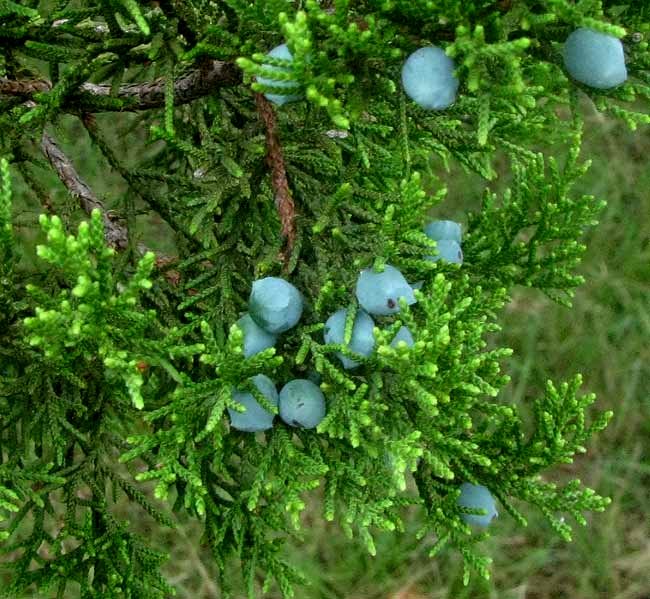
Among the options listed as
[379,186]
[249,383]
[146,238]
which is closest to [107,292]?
[249,383]

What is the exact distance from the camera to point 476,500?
2000 mm

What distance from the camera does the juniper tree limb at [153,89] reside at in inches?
73.0

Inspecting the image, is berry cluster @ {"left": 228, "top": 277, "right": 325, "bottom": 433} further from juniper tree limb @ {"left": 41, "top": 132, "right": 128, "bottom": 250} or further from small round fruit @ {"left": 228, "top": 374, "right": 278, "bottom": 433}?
juniper tree limb @ {"left": 41, "top": 132, "right": 128, "bottom": 250}

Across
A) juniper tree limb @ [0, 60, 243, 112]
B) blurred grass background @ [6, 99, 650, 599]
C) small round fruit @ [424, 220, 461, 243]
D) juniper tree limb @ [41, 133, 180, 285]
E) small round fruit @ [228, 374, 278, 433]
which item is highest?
juniper tree limb @ [0, 60, 243, 112]

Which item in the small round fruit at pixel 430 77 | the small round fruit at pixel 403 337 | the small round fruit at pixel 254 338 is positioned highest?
the small round fruit at pixel 430 77

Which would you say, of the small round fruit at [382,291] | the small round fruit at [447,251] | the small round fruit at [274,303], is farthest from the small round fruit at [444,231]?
the small round fruit at [274,303]

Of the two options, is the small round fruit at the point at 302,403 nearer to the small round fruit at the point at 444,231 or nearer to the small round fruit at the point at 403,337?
the small round fruit at the point at 403,337

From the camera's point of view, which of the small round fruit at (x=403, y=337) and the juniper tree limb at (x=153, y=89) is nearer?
the small round fruit at (x=403, y=337)

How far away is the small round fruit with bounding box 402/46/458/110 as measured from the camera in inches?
52.8

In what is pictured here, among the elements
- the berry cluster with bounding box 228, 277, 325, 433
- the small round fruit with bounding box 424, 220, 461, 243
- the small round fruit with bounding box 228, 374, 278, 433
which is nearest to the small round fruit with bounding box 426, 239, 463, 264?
the small round fruit with bounding box 424, 220, 461, 243

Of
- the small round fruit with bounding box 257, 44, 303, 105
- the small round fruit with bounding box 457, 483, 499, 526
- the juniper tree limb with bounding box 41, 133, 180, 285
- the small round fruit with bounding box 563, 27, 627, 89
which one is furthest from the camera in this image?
the juniper tree limb with bounding box 41, 133, 180, 285

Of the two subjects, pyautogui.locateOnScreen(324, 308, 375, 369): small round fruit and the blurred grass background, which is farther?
the blurred grass background

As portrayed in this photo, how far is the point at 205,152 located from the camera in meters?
1.98

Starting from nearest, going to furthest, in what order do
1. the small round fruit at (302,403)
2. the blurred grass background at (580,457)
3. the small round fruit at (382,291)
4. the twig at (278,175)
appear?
the small round fruit at (382,291)
the small round fruit at (302,403)
the twig at (278,175)
the blurred grass background at (580,457)
